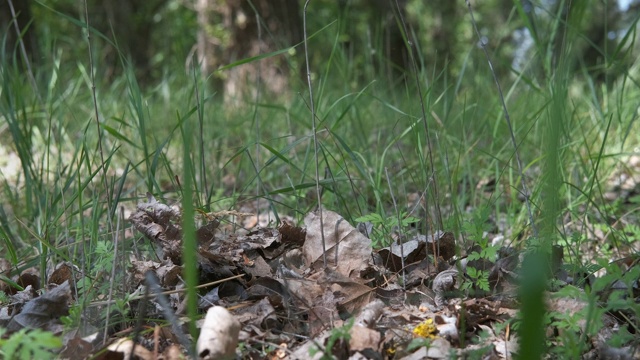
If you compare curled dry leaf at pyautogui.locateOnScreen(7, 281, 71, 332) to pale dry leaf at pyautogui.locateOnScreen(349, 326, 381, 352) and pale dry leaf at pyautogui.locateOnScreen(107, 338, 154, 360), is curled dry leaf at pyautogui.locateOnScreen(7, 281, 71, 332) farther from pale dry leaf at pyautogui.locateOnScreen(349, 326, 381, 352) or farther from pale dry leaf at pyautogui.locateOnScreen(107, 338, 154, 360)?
pale dry leaf at pyautogui.locateOnScreen(349, 326, 381, 352)

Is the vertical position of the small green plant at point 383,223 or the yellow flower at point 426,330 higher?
the small green plant at point 383,223

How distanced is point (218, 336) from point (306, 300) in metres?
0.27

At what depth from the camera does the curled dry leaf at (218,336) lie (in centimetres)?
109

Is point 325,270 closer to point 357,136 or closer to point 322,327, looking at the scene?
point 322,327

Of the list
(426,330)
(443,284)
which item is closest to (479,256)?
(443,284)

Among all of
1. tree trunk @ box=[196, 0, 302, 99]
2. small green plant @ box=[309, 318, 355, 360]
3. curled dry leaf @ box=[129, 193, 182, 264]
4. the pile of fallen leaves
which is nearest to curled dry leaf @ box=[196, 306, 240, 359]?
the pile of fallen leaves

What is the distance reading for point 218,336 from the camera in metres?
1.09

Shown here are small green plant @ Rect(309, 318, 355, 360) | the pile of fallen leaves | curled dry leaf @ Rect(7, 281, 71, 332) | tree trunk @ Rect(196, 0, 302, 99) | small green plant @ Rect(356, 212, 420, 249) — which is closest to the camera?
small green plant @ Rect(309, 318, 355, 360)

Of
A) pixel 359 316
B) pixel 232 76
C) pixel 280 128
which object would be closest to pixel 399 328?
pixel 359 316

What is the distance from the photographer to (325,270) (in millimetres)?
1380

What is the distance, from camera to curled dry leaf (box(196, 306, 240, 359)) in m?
1.09

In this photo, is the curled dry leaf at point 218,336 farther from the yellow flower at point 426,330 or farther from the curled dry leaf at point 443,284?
the curled dry leaf at point 443,284

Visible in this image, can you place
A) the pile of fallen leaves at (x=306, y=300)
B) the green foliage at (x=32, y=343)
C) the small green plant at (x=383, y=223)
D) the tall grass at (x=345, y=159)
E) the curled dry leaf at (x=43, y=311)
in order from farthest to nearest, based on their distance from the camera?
the tall grass at (x=345, y=159)
the small green plant at (x=383, y=223)
the curled dry leaf at (x=43, y=311)
the pile of fallen leaves at (x=306, y=300)
the green foliage at (x=32, y=343)

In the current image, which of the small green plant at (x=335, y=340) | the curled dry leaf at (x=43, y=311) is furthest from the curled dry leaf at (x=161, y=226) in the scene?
the small green plant at (x=335, y=340)
